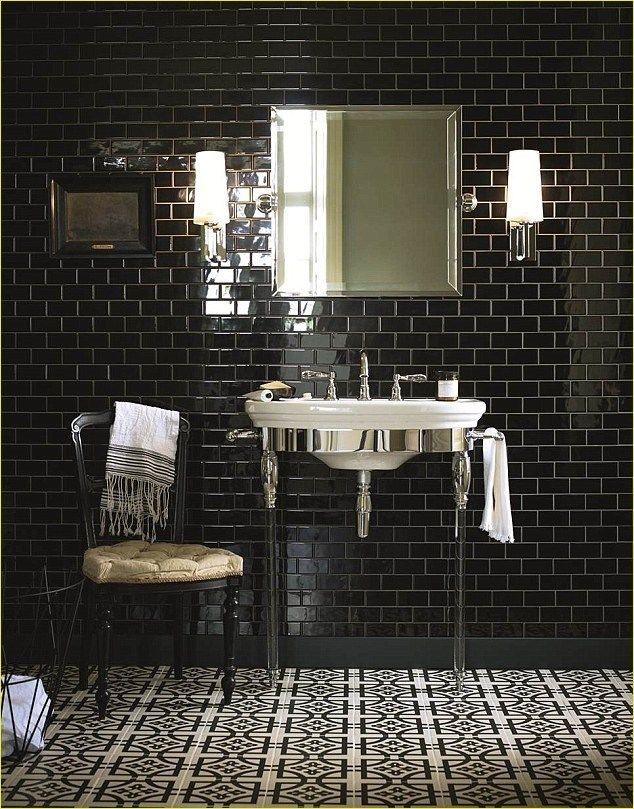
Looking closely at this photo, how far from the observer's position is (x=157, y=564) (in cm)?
355

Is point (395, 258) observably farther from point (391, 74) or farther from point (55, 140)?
point (55, 140)

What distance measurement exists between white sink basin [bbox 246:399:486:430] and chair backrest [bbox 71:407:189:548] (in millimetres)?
608

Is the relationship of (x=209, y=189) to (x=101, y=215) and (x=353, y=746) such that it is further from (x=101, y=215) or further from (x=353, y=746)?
(x=353, y=746)

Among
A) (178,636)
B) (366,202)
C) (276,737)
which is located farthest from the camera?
(366,202)

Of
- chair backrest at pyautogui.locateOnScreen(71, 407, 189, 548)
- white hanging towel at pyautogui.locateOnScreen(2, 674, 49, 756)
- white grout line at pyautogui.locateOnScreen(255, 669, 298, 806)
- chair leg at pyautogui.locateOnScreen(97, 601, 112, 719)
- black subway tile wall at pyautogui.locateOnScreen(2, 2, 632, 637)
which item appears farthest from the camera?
black subway tile wall at pyautogui.locateOnScreen(2, 2, 632, 637)

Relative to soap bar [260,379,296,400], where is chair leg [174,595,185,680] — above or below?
below

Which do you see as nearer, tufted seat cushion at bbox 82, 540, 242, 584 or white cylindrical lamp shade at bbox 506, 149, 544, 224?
tufted seat cushion at bbox 82, 540, 242, 584

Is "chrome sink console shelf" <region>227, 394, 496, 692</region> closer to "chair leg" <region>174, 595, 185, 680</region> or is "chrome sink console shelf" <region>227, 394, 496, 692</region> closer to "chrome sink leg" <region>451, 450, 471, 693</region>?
"chrome sink leg" <region>451, 450, 471, 693</region>

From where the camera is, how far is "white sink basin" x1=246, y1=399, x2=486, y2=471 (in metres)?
3.56

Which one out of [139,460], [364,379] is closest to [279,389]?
[364,379]

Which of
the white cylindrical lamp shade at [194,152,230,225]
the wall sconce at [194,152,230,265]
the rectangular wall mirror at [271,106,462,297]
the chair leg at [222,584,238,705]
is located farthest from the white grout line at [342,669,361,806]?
the white cylindrical lamp shade at [194,152,230,225]

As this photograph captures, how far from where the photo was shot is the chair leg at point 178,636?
13.0 ft

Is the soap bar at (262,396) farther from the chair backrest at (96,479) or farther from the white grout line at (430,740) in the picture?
the white grout line at (430,740)

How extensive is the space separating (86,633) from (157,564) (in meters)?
0.49
